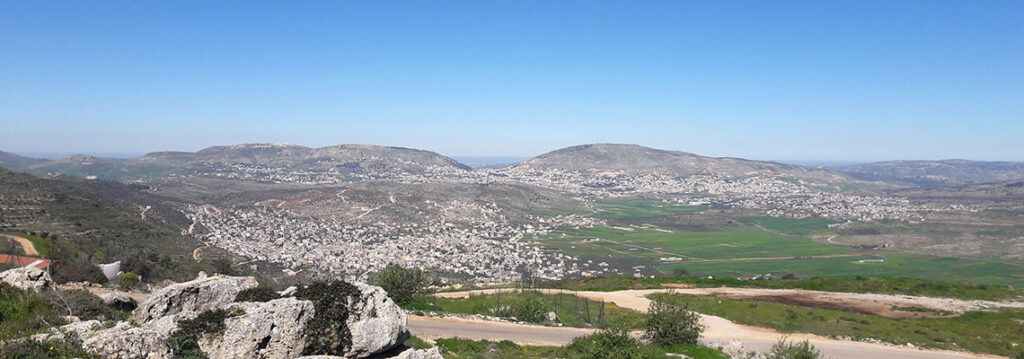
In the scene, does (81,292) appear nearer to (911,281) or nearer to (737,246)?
(911,281)

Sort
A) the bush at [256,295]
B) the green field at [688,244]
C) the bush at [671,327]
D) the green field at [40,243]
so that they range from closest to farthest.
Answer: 1. the bush at [256,295]
2. the bush at [671,327]
3. the green field at [40,243]
4. the green field at [688,244]

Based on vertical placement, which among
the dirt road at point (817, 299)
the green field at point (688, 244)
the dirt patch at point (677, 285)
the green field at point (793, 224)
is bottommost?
the green field at point (688, 244)

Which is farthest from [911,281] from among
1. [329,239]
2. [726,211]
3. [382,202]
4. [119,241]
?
[726,211]

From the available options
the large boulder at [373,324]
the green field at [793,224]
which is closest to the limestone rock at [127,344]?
the large boulder at [373,324]

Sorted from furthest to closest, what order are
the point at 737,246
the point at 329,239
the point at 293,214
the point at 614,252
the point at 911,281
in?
1. the point at 293,214
2. the point at 737,246
3. the point at 614,252
4. the point at 329,239
5. the point at 911,281

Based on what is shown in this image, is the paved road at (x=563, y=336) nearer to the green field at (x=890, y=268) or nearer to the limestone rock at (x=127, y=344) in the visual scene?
the limestone rock at (x=127, y=344)

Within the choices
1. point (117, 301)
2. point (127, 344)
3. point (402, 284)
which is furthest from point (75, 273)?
point (127, 344)

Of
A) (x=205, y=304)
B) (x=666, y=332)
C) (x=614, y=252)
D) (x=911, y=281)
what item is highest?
(x=205, y=304)


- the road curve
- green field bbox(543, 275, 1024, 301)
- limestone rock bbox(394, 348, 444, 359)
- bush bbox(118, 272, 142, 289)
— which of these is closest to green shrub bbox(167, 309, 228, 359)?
limestone rock bbox(394, 348, 444, 359)
